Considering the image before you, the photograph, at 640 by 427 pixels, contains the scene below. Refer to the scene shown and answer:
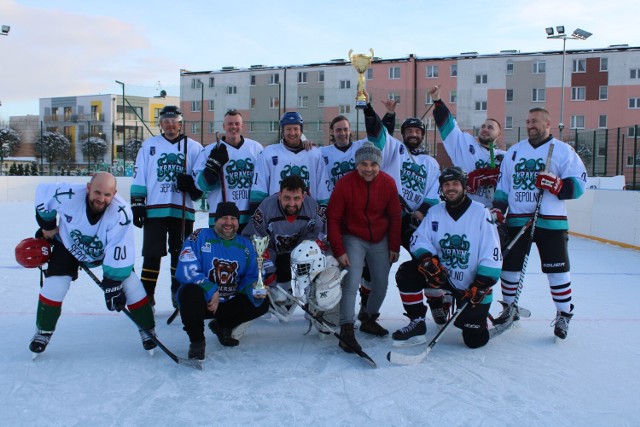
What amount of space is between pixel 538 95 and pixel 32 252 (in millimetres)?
Answer: 24390

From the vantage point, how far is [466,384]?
2.42 meters

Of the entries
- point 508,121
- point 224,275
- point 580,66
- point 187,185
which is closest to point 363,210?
point 224,275

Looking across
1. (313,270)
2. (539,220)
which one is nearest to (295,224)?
(313,270)

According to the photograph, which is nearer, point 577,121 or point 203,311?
point 203,311

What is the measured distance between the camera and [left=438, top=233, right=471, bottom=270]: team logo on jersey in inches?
115

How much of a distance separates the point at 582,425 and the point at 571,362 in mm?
739

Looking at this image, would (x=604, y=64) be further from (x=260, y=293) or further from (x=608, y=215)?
(x=260, y=293)

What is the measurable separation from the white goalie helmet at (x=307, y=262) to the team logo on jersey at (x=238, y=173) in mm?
823

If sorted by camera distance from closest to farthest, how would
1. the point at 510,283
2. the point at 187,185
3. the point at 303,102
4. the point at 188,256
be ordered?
the point at 188,256 < the point at 510,283 < the point at 187,185 < the point at 303,102

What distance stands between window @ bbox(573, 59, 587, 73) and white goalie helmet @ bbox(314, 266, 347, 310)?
24.9m

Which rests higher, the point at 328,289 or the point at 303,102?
the point at 303,102

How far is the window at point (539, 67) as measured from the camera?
2339 cm

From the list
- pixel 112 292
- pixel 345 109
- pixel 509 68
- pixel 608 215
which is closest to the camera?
pixel 112 292

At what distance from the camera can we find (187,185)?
3.40 metres
